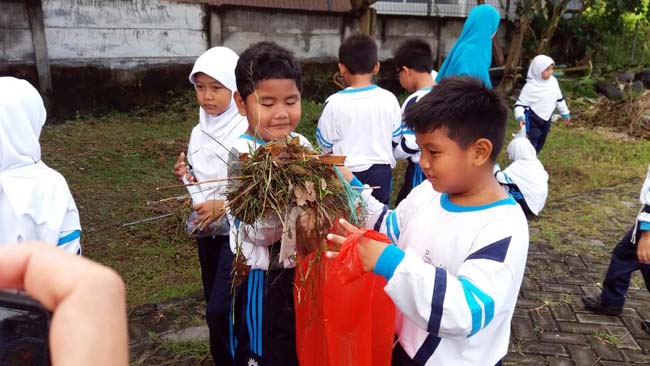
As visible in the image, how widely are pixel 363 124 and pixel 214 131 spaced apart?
144cm

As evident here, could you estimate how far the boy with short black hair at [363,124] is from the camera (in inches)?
160

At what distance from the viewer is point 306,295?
2.00m

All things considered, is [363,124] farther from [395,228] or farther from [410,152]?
[395,228]

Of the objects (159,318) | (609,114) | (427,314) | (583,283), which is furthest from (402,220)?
(609,114)

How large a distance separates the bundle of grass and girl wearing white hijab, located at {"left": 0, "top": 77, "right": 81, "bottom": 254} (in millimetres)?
671

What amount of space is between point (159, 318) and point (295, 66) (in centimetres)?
197

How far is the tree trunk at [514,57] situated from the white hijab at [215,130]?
8.80 m

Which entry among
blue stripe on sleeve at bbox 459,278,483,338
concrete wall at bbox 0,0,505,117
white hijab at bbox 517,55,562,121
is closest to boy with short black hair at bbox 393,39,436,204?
blue stripe on sleeve at bbox 459,278,483,338

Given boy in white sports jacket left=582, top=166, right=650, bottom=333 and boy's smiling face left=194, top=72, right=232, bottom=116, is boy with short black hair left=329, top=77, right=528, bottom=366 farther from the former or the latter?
boy in white sports jacket left=582, top=166, right=650, bottom=333

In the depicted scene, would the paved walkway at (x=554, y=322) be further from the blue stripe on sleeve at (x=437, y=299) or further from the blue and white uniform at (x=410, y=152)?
the blue stripe on sleeve at (x=437, y=299)

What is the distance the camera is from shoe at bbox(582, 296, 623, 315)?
3688 millimetres

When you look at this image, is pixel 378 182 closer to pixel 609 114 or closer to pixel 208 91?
pixel 208 91

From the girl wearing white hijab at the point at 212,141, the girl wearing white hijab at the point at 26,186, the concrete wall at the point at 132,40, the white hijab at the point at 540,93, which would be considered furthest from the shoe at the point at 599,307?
the concrete wall at the point at 132,40

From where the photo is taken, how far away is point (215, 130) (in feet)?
9.57
